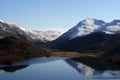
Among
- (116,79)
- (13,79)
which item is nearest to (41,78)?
(13,79)

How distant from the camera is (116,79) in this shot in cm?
9819

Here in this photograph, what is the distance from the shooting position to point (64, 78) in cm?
10488

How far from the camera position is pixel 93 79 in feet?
331

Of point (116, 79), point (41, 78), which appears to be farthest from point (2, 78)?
point (116, 79)

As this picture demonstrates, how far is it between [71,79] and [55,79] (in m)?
4.84

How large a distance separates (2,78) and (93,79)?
91.0ft

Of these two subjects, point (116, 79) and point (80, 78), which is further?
point (80, 78)

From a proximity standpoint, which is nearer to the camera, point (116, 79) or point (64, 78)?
point (116, 79)

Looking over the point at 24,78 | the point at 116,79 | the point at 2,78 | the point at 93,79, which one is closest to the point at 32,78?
the point at 24,78

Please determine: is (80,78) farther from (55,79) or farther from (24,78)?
(24,78)

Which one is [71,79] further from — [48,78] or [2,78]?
[2,78]

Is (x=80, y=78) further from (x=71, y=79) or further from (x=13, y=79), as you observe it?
(x=13, y=79)

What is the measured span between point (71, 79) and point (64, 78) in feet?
11.0

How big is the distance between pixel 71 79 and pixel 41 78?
31.3ft
